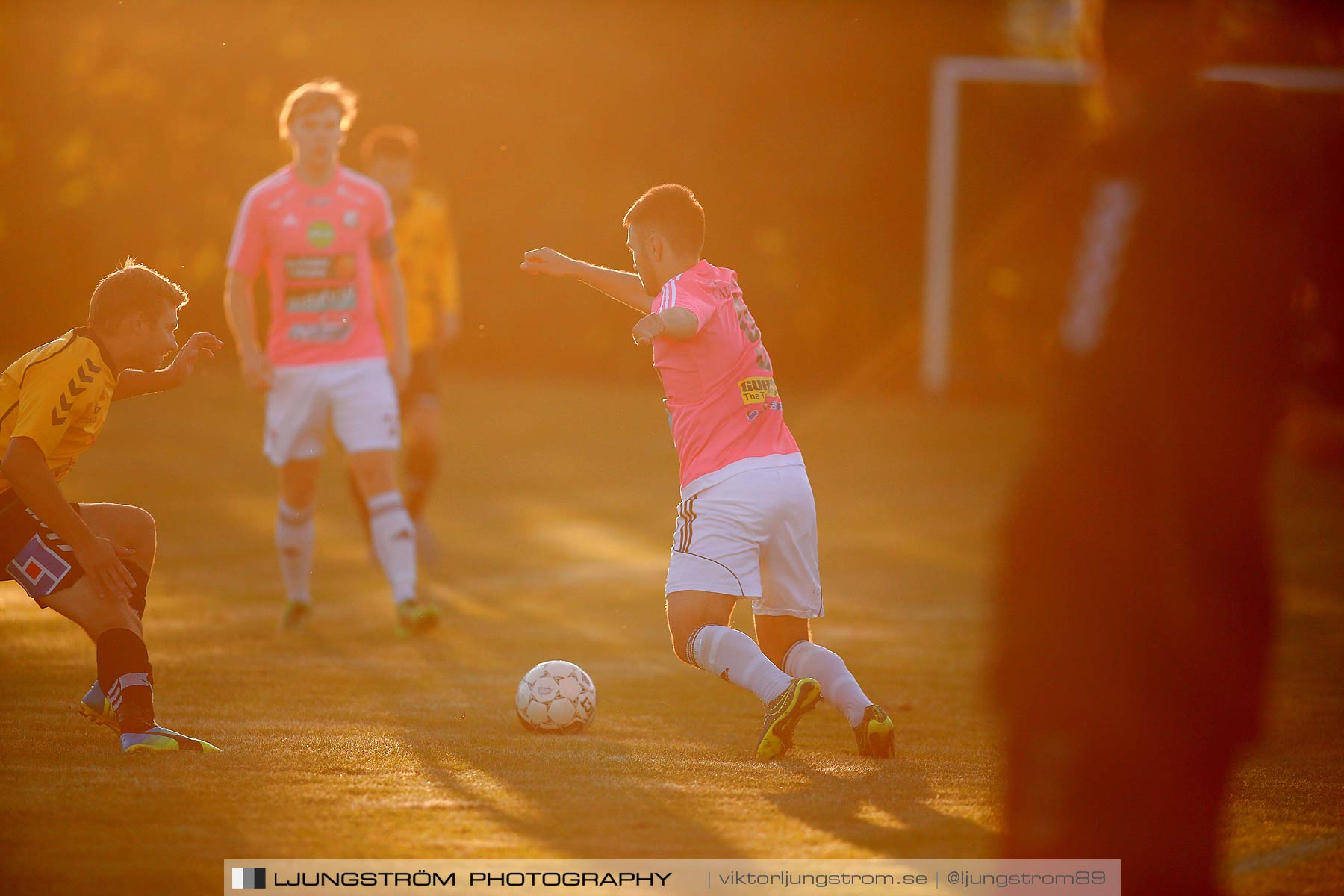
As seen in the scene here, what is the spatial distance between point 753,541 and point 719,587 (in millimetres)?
184

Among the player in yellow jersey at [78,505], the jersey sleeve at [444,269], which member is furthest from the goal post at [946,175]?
the player in yellow jersey at [78,505]

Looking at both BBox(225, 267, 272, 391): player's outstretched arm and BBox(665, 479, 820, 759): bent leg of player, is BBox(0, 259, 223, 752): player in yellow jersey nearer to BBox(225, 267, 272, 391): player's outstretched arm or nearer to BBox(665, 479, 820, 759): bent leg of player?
BBox(665, 479, 820, 759): bent leg of player

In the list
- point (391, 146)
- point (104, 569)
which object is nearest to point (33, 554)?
point (104, 569)

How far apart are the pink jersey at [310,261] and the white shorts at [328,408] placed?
0.25 ft

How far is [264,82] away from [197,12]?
1141mm

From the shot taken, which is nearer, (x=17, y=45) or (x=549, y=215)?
(x=17, y=45)

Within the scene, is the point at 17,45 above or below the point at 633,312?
above

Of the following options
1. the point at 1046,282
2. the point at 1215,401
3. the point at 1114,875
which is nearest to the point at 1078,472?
the point at 1215,401

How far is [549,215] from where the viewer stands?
68.0ft

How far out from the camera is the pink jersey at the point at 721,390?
4.84m

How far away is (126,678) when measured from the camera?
4.52 metres

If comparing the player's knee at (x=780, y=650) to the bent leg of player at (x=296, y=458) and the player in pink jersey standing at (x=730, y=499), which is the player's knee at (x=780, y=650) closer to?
the player in pink jersey standing at (x=730, y=499)

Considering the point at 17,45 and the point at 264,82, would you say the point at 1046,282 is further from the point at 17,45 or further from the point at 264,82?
the point at 17,45

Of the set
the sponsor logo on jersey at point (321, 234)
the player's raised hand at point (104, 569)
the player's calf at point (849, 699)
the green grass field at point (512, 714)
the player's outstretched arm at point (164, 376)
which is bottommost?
the green grass field at point (512, 714)
